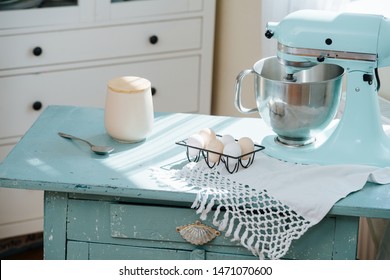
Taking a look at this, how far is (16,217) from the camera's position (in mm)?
3154

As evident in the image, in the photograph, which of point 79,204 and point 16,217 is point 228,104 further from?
point 79,204

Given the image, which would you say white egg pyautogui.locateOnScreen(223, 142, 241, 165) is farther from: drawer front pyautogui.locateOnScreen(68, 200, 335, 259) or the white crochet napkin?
drawer front pyautogui.locateOnScreen(68, 200, 335, 259)

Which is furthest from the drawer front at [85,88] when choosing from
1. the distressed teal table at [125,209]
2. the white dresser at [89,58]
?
the distressed teal table at [125,209]

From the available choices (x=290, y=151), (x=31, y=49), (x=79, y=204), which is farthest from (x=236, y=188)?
A: (x=31, y=49)

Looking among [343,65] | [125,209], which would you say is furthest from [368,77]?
[125,209]

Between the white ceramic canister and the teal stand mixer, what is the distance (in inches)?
8.9

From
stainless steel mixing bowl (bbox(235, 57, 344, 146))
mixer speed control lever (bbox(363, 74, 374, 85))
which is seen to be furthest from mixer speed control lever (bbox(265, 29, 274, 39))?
mixer speed control lever (bbox(363, 74, 374, 85))

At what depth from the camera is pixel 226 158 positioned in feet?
6.71

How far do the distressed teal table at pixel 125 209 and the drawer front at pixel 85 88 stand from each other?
0.93m

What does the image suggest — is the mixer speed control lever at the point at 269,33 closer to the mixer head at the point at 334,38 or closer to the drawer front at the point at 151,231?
the mixer head at the point at 334,38

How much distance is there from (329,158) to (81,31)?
1.29m

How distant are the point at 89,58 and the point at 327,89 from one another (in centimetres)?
128

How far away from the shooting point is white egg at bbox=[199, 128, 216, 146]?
2095 millimetres

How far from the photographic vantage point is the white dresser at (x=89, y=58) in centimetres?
301
